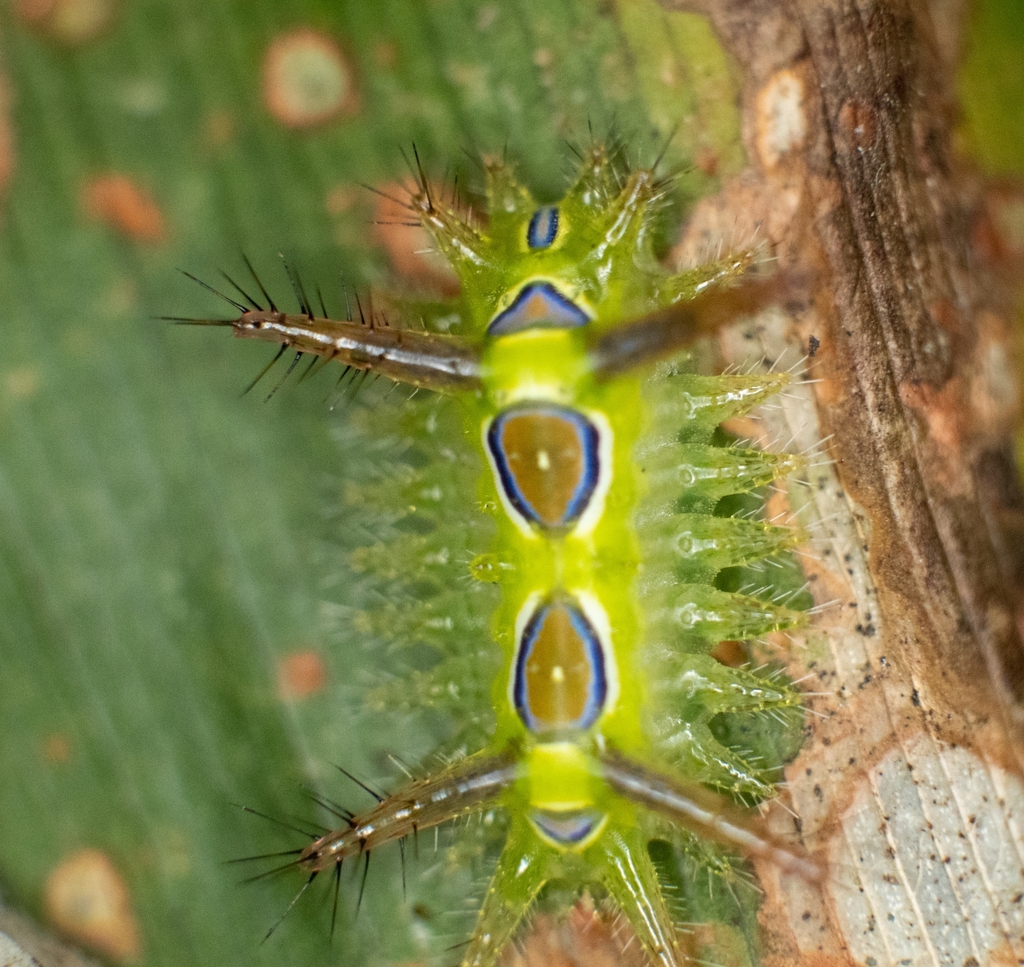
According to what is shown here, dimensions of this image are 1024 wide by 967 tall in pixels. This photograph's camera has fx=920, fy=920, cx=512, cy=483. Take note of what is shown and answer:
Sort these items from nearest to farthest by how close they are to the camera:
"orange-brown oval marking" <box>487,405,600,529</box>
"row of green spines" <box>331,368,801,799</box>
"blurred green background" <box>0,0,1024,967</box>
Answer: "orange-brown oval marking" <box>487,405,600,529</box> < "row of green spines" <box>331,368,801,799</box> < "blurred green background" <box>0,0,1024,967</box>

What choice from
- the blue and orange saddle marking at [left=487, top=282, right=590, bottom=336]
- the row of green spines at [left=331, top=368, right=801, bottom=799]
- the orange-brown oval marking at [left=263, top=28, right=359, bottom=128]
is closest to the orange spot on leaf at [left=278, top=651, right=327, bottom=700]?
the row of green spines at [left=331, top=368, right=801, bottom=799]

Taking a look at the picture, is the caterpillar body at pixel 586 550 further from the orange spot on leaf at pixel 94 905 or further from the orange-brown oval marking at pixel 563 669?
the orange spot on leaf at pixel 94 905

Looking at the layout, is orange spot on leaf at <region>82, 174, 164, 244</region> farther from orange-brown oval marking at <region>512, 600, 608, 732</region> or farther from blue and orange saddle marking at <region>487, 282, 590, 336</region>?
orange-brown oval marking at <region>512, 600, 608, 732</region>

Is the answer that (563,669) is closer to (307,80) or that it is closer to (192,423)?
(192,423)

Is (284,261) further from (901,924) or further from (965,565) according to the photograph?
(901,924)

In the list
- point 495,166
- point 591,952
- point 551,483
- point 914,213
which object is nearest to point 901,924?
point 591,952
